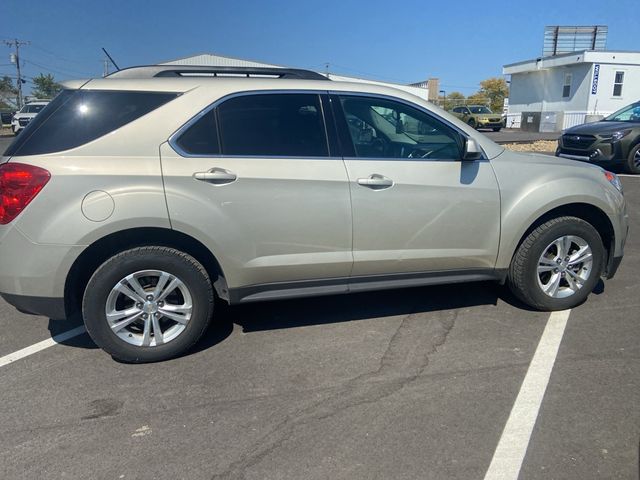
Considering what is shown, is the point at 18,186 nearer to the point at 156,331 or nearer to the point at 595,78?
the point at 156,331

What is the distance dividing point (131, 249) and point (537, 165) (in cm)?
312

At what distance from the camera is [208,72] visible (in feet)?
13.2

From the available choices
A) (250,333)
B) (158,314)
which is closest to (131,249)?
(158,314)

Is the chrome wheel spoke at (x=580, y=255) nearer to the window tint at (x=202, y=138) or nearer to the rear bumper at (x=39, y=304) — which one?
the window tint at (x=202, y=138)

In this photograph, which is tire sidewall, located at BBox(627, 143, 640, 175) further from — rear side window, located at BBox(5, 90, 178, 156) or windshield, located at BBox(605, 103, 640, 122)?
rear side window, located at BBox(5, 90, 178, 156)

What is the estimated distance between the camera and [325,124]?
3797 mm

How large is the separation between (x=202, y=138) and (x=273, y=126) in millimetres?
504

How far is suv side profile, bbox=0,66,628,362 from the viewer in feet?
10.9

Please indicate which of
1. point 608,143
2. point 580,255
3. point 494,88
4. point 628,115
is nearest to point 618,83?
point 628,115

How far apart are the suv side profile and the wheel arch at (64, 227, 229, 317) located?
0.01 metres

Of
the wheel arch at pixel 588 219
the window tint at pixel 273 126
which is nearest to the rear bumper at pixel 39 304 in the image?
the window tint at pixel 273 126

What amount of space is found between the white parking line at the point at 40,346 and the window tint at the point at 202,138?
1.80 meters

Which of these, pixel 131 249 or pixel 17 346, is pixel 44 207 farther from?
pixel 17 346

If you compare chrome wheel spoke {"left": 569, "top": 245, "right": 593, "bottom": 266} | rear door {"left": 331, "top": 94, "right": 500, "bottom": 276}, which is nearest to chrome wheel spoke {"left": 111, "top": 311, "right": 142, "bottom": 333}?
rear door {"left": 331, "top": 94, "right": 500, "bottom": 276}
